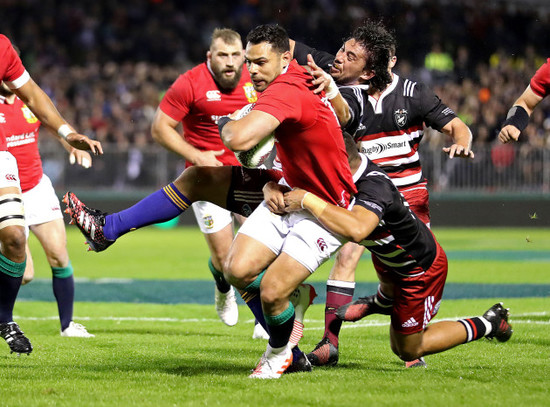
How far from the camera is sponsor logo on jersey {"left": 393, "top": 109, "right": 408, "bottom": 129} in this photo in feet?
24.2

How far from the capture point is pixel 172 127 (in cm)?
923

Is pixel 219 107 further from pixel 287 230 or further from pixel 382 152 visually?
pixel 287 230

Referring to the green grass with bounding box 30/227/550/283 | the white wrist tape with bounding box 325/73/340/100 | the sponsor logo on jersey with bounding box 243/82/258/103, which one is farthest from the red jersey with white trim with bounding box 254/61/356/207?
the green grass with bounding box 30/227/550/283

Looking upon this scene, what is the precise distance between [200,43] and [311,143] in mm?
22029

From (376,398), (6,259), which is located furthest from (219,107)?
(376,398)

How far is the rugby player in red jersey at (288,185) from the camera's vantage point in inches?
228

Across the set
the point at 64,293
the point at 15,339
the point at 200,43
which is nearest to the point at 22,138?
the point at 64,293

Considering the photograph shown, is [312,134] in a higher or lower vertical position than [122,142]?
higher

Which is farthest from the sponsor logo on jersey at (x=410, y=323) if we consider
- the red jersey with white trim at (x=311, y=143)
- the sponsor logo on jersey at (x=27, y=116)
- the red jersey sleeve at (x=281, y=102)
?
the sponsor logo on jersey at (x=27, y=116)

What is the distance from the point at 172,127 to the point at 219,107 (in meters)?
0.52

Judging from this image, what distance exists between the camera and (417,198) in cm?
748

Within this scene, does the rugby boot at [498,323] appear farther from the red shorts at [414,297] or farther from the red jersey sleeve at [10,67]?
the red jersey sleeve at [10,67]

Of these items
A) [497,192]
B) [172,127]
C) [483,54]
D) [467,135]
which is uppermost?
[467,135]

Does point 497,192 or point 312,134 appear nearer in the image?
point 312,134
